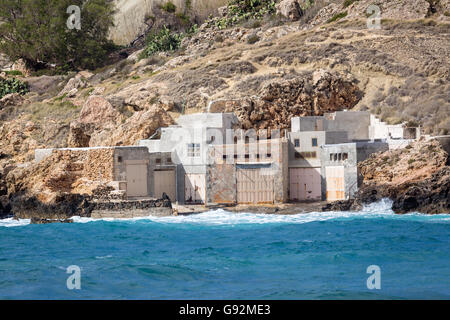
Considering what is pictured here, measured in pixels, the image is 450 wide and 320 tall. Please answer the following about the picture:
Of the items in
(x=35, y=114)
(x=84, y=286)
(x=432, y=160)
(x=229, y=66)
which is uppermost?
(x=229, y=66)

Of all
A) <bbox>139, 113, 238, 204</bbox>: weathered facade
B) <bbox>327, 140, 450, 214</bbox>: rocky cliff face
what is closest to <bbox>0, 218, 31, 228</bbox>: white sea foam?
<bbox>139, 113, 238, 204</bbox>: weathered facade

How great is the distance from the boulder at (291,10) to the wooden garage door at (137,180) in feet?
125

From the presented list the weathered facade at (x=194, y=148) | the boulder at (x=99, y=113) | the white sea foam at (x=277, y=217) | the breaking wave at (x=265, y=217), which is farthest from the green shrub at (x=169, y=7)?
the white sea foam at (x=277, y=217)

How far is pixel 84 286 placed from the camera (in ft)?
57.4

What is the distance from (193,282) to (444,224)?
43.8ft

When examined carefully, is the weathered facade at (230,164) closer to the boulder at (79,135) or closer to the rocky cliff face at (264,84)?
the rocky cliff face at (264,84)

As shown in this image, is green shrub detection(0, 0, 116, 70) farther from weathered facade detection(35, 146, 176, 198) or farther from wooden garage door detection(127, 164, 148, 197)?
wooden garage door detection(127, 164, 148, 197)

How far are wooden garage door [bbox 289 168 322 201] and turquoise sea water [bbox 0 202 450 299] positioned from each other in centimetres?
450

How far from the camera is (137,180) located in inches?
1441

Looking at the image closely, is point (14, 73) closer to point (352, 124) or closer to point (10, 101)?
point (10, 101)

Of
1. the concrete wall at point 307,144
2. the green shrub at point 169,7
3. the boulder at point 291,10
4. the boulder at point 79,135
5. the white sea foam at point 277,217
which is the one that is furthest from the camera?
the green shrub at point 169,7

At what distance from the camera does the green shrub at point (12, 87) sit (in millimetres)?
67500

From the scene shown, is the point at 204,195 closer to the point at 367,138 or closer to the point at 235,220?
the point at 235,220

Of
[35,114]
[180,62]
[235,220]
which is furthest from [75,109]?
[235,220]
